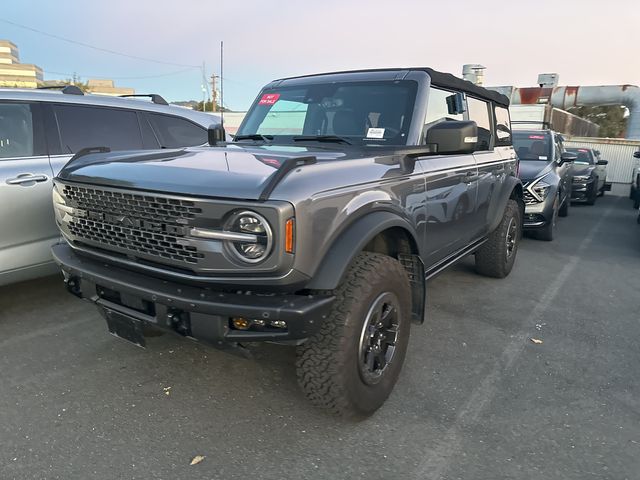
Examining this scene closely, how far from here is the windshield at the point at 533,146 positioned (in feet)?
28.0

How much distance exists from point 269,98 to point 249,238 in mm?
2383

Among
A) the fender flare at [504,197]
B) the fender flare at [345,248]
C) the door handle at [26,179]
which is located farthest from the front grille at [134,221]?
the fender flare at [504,197]

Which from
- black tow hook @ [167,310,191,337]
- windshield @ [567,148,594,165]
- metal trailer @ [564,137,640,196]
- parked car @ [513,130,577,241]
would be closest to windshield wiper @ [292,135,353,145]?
black tow hook @ [167,310,191,337]

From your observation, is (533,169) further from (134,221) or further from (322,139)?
(134,221)

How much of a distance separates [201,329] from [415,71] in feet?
8.22

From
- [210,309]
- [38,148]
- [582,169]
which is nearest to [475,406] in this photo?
[210,309]

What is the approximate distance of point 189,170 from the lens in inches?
95.7

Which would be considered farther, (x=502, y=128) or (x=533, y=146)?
(x=533, y=146)

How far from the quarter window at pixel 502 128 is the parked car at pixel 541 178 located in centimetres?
206

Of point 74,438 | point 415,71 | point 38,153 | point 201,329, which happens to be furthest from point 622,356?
point 38,153

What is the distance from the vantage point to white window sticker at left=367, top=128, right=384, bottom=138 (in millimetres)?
3406

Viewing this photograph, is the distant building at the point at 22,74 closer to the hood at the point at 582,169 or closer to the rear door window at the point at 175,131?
the hood at the point at 582,169

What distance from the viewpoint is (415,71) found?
12.0ft

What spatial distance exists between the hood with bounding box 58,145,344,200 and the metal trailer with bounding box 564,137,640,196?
18632mm
